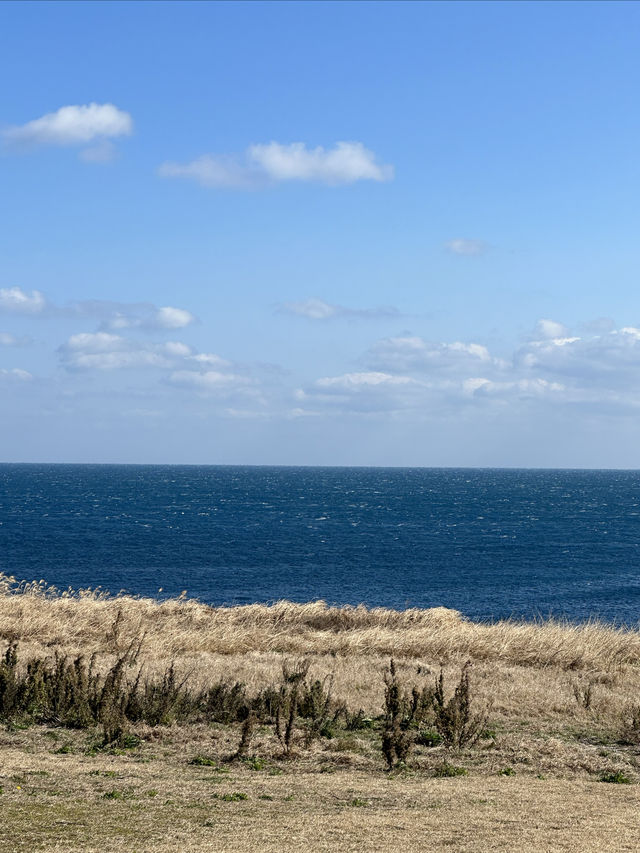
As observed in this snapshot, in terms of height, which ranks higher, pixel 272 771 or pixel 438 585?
pixel 272 771

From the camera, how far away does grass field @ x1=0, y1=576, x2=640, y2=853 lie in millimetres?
10367

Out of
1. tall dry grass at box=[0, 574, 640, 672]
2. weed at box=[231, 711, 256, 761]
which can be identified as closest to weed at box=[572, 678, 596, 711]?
tall dry grass at box=[0, 574, 640, 672]

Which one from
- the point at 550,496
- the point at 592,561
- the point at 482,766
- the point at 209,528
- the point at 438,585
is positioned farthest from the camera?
the point at 550,496

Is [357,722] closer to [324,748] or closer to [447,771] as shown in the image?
[324,748]

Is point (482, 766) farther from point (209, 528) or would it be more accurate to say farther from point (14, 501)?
point (14, 501)

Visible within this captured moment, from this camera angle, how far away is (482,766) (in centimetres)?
1448

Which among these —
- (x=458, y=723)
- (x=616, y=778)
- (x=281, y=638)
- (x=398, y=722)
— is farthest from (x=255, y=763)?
(x=281, y=638)

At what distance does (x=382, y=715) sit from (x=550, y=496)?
161204mm

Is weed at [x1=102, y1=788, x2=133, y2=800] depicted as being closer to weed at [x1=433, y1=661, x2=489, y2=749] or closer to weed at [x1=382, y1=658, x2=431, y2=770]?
weed at [x1=382, y1=658, x2=431, y2=770]

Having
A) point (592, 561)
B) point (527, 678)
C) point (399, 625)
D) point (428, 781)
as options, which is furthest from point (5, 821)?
point (592, 561)

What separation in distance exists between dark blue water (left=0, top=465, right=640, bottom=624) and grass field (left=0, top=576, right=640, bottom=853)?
80.4 ft

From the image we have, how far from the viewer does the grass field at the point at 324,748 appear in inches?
408

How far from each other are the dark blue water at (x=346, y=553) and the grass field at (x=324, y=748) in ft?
80.4

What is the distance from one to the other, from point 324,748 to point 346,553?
59.7 m
